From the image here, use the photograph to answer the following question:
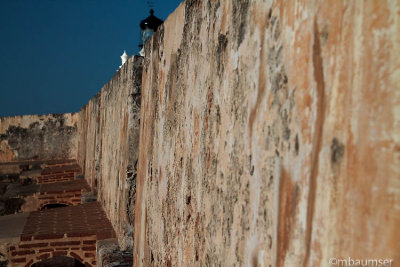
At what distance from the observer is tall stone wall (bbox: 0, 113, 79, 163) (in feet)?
47.1

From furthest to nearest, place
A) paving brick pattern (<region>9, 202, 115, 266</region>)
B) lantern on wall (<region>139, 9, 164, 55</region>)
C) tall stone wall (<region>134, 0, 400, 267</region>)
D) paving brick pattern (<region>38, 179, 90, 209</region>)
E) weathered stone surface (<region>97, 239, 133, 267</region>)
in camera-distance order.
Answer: lantern on wall (<region>139, 9, 164, 55</region>)
paving brick pattern (<region>38, 179, 90, 209</region>)
paving brick pattern (<region>9, 202, 115, 266</region>)
weathered stone surface (<region>97, 239, 133, 267</region>)
tall stone wall (<region>134, 0, 400, 267</region>)

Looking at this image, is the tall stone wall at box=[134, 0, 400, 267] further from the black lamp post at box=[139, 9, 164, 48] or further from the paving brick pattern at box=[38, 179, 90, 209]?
the black lamp post at box=[139, 9, 164, 48]

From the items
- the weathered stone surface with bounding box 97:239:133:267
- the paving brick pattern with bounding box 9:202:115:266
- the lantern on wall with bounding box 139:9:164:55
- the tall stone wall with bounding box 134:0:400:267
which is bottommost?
the paving brick pattern with bounding box 9:202:115:266

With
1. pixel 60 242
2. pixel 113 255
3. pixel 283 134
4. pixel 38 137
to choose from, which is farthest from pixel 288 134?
pixel 38 137

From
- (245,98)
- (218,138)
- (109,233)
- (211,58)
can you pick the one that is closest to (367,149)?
(245,98)

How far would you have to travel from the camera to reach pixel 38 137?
14547 millimetres

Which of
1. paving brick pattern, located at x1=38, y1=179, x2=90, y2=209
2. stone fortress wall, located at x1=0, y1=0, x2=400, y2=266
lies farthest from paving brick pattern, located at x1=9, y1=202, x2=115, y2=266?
stone fortress wall, located at x1=0, y1=0, x2=400, y2=266

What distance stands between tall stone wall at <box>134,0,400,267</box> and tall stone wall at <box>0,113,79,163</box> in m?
13.4

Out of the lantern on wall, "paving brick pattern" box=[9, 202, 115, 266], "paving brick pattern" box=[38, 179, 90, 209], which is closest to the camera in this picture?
"paving brick pattern" box=[9, 202, 115, 266]

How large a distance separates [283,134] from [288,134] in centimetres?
2

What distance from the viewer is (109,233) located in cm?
406

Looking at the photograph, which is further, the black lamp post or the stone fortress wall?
the black lamp post

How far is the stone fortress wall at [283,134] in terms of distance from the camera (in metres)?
0.55

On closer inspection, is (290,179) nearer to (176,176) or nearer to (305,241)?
(305,241)
